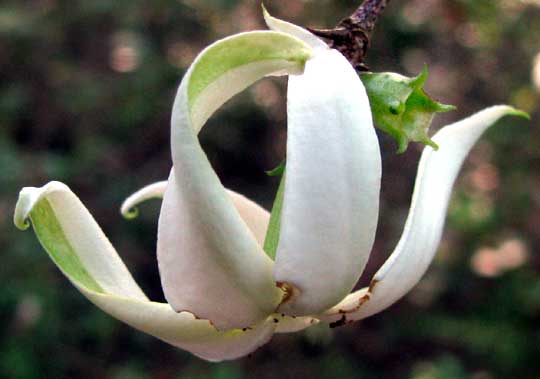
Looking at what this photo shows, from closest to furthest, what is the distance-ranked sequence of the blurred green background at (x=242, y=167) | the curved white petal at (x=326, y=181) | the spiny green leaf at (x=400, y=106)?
1. the curved white petal at (x=326, y=181)
2. the spiny green leaf at (x=400, y=106)
3. the blurred green background at (x=242, y=167)

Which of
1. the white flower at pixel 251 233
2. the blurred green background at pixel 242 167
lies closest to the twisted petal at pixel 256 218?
the white flower at pixel 251 233

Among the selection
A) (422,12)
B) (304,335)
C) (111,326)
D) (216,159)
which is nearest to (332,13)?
(422,12)

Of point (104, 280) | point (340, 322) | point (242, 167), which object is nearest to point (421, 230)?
point (340, 322)

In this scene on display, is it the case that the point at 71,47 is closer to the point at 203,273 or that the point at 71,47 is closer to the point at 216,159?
the point at 216,159

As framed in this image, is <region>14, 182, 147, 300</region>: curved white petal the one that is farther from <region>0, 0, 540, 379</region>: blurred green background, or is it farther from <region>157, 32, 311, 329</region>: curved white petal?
<region>0, 0, 540, 379</region>: blurred green background

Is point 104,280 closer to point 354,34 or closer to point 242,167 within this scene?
point 354,34

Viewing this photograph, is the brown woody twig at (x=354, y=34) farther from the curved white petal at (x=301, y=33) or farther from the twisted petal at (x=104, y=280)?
the twisted petal at (x=104, y=280)
